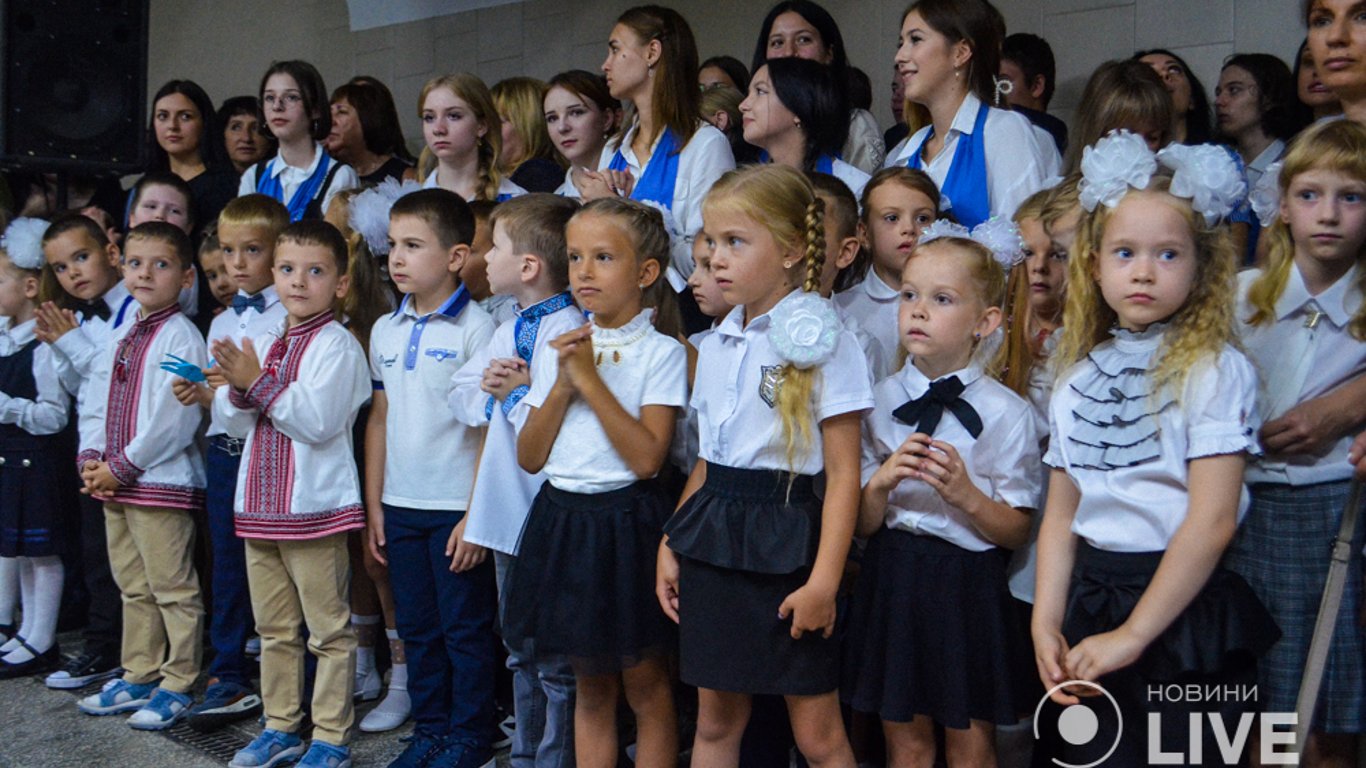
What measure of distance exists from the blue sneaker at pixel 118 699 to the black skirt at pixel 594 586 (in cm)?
167

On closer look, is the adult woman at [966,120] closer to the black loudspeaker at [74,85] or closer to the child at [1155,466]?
the child at [1155,466]

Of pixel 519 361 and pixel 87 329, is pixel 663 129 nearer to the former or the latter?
pixel 519 361

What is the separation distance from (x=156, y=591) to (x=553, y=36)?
3.46m

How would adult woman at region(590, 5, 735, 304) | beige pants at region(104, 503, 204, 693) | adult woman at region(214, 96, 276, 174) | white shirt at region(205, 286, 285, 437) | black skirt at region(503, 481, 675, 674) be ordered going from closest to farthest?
black skirt at region(503, 481, 675, 674), adult woman at region(590, 5, 735, 304), white shirt at region(205, 286, 285, 437), beige pants at region(104, 503, 204, 693), adult woman at region(214, 96, 276, 174)

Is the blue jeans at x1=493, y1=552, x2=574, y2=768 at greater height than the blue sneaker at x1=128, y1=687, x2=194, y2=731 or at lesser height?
greater

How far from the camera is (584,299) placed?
256cm

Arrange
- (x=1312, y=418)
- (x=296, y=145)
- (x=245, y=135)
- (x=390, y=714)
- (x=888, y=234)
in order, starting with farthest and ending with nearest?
(x=245, y=135)
(x=296, y=145)
(x=390, y=714)
(x=888, y=234)
(x=1312, y=418)

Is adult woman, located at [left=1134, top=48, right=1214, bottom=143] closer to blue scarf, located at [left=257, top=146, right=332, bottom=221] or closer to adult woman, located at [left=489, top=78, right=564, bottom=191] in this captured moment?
adult woman, located at [left=489, top=78, right=564, bottom=191]

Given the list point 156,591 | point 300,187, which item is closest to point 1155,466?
point 156,591

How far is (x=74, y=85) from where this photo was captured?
4.58 meters

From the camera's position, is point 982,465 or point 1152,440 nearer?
point 1152,440

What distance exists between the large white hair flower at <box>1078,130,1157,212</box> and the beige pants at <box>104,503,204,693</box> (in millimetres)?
2745

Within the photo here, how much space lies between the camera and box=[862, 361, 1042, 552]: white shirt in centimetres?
229

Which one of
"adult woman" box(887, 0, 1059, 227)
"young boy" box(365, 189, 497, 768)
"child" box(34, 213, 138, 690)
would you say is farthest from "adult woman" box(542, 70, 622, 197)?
"child" box(34, 213, 138, 690)
